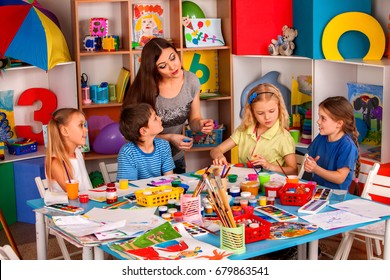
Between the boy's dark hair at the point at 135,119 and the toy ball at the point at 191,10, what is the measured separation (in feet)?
5.71

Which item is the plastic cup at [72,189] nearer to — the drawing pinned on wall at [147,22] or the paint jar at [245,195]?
the paint jar at [245,195]

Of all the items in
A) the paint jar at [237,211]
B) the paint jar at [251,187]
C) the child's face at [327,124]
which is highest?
the child's face at [327,124]

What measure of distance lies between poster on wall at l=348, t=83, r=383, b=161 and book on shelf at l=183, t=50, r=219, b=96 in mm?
1203

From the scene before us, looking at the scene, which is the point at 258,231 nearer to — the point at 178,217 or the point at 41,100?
the point at 178,217

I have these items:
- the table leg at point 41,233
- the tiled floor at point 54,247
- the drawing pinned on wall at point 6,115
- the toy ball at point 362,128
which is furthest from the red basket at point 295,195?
the drawing pinned on wall at point 6,115

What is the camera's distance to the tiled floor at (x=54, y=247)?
4188 mm

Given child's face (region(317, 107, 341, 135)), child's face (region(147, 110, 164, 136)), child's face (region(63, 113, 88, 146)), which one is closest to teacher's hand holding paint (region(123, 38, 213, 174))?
child's face (region(147, 110, 164, 136))

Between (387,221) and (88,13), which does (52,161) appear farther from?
(88,13)

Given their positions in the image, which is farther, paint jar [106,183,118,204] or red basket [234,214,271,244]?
paint jar [106,183,118,204]

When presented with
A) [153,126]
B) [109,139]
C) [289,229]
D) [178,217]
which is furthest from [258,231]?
[109,139]

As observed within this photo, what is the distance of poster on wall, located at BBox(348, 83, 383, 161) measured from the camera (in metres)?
4.82

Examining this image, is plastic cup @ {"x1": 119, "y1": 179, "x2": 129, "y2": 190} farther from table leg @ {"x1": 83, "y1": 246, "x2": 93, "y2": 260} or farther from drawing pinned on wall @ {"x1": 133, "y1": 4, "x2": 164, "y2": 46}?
drawing pinned on wall @ {"x1": 133, "y1": 4, "x2": 164, "y2": 46}
